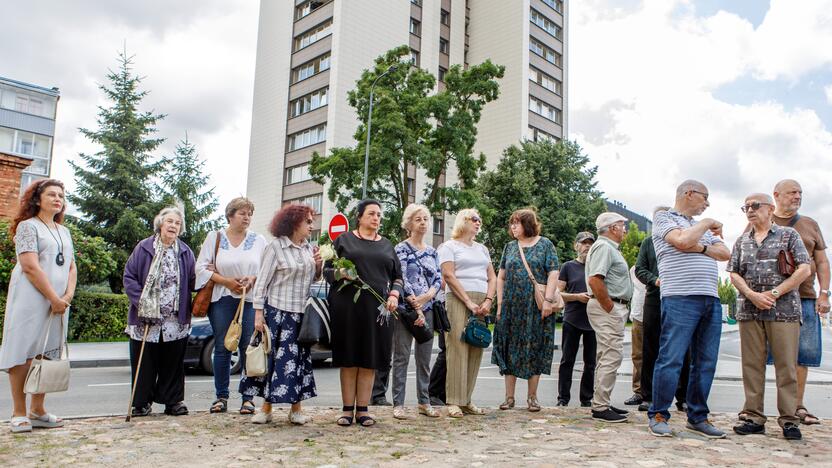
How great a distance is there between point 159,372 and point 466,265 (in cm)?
301

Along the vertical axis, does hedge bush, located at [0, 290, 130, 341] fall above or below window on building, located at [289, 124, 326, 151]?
below

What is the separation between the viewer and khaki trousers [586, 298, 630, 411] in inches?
223

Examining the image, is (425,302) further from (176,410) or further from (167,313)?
(176,410)

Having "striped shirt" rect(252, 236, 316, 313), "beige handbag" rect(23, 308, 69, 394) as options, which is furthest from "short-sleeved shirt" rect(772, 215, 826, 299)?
"beige handbag" rect(23, 308, 69, 394)

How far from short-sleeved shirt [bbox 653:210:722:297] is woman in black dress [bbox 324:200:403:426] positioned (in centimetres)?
222

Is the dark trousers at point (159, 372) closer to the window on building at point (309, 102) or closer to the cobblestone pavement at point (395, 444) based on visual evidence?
the cobblestone pavement at point (395, 444)

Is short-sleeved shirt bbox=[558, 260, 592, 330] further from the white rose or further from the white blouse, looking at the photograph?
the white blouse

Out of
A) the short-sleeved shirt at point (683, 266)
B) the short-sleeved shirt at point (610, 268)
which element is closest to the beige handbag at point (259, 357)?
the short-sleeved shirt at point (610, 268)

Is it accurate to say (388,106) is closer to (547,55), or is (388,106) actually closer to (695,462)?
(695,462)

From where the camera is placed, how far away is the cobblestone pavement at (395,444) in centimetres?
396

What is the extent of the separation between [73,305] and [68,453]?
44.3 ft

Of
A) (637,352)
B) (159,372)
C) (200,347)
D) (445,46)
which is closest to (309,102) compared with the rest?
(445,46)

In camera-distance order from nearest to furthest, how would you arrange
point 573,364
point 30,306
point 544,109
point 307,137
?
point 30,306
point 573,364
point 307,137
point 544,109

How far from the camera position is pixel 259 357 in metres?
5.04
